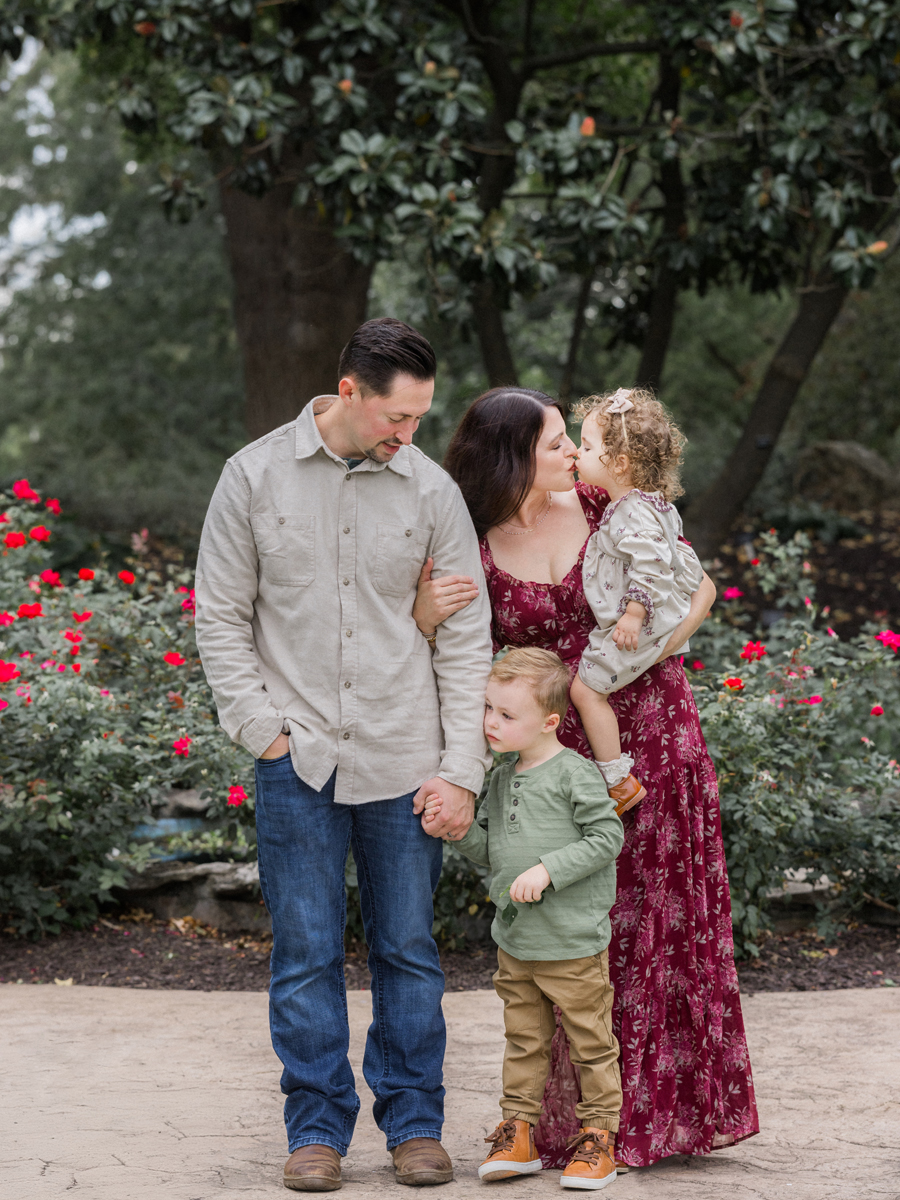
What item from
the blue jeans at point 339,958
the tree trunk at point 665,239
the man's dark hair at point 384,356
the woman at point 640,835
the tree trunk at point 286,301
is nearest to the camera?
the man's dark hair at point 384,356

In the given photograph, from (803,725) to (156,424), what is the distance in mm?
13265

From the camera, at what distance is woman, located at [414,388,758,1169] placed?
107 inches

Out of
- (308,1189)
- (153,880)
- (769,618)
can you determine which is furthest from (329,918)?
(769,618)

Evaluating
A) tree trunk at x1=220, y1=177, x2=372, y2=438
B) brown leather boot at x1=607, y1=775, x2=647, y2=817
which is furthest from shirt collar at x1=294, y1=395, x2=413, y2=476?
tree trunk at x1=220, y1=177, x2=372, y2=438

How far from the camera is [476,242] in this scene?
5.74 m

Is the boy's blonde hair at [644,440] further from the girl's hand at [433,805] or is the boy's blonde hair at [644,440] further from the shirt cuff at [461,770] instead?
the girl's hand at [433,805]

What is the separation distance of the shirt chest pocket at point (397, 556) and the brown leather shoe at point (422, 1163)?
3.87ft

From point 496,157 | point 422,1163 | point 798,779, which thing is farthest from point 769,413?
point 422,1163

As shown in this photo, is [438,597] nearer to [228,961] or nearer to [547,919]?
[547,919]

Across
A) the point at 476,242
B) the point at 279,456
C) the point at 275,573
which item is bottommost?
the point at 275,573

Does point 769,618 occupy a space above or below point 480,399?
below

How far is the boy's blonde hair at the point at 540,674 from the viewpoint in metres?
2.62

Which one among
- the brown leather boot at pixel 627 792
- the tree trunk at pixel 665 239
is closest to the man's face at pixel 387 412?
the brown leather boot at pixel 627 792

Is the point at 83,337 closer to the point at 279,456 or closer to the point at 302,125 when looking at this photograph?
the point at 302,125
